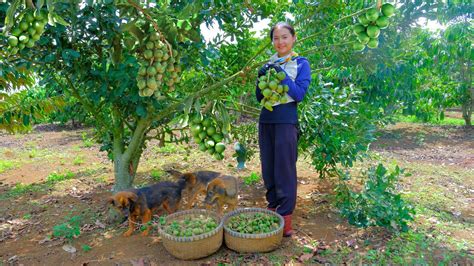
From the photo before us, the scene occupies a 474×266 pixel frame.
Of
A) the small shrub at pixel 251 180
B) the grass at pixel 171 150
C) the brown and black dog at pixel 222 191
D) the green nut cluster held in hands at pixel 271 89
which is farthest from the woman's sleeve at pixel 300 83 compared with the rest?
the grass at pixel 171 150

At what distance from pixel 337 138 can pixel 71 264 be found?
2681 millimetres

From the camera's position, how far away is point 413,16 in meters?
5.26

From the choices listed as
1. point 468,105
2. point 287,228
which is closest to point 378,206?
point 287,228

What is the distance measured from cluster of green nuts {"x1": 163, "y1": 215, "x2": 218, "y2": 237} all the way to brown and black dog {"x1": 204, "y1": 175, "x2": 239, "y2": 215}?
0.57 meters

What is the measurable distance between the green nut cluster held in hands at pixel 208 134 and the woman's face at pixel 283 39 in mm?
1319

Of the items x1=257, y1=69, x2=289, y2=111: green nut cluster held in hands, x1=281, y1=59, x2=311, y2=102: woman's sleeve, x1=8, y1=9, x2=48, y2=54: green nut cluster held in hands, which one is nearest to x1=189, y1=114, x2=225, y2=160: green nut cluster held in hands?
x1=257, y1=69, x2=289, y2=111: green nut cluster held in hands

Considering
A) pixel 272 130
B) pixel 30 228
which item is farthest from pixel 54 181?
pixel 272 130

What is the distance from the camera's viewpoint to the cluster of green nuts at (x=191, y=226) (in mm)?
3066

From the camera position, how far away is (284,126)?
3.23 m

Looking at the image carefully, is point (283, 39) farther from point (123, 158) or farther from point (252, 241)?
point (123, 158)

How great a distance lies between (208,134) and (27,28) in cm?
110

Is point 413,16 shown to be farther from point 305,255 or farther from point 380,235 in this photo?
point 305,255

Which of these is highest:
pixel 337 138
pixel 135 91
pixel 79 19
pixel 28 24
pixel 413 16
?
pixel 413 16

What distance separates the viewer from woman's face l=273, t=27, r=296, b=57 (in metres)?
3.11
